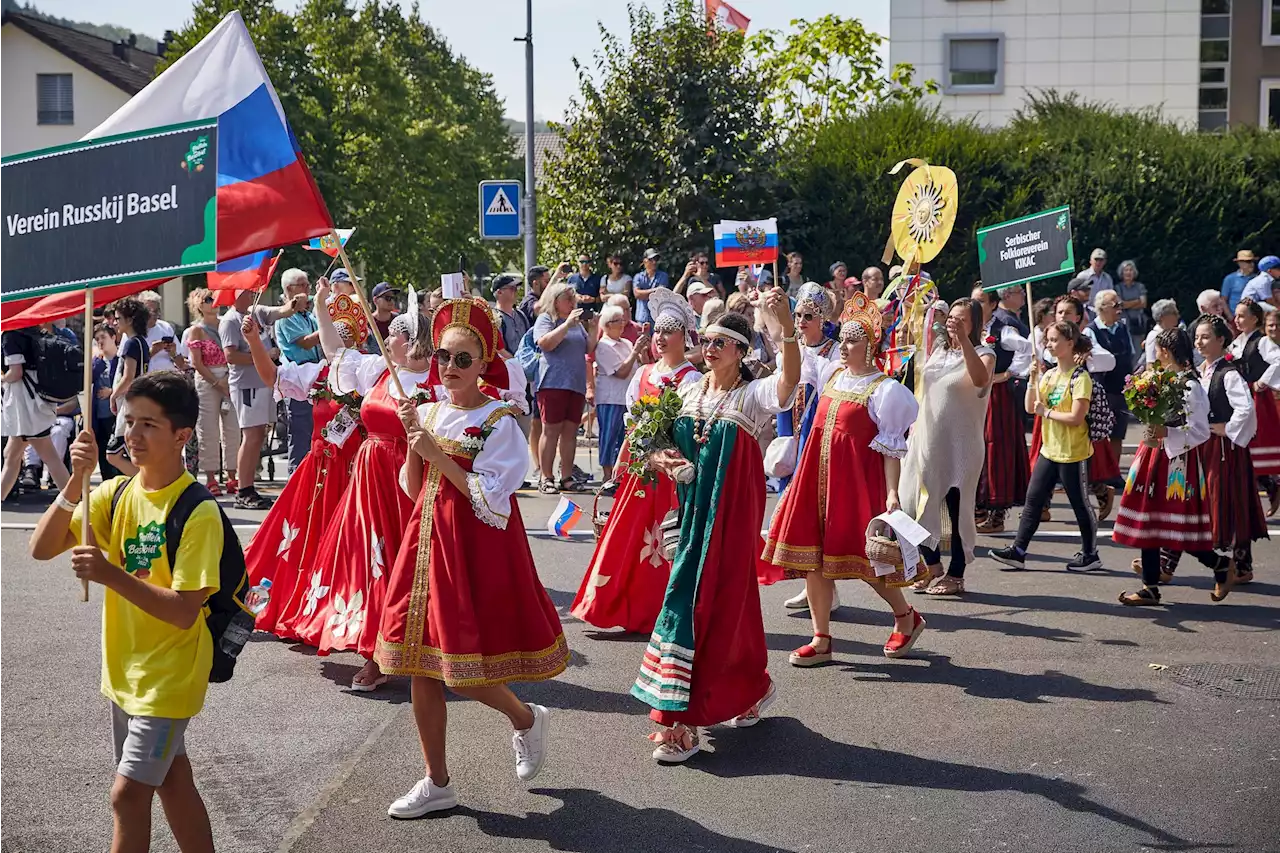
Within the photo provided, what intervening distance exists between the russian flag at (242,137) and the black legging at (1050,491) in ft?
20.1

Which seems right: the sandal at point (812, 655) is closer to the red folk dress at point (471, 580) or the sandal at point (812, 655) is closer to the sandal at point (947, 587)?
the sandal at point (947, 587)

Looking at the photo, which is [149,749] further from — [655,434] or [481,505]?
[655,434]

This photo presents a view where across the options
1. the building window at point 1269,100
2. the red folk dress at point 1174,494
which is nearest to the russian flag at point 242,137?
the red folk dress at point 1174,494

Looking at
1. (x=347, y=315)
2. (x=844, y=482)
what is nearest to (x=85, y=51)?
(x=347, y=315)

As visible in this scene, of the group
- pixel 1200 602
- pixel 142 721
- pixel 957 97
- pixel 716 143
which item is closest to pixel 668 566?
pixel 1200 602

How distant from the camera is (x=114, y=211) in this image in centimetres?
482

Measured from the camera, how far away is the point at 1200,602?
9.30m

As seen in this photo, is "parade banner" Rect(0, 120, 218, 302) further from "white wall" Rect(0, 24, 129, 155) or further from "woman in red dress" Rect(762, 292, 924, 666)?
"white wall" Rect(0, 24, 129, 155)

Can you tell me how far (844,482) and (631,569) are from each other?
1363mm

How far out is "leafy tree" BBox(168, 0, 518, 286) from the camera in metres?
40.1

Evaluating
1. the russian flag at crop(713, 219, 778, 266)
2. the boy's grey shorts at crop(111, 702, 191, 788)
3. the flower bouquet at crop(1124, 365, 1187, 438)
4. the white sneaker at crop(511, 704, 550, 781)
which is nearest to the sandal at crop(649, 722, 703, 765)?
the white sneaker at crop(511, 704, 550, 781)

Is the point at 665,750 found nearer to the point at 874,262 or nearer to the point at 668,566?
the point at 668,566

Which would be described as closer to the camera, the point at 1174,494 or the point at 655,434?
the point at 655,434

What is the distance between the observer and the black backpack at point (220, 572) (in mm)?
4309
